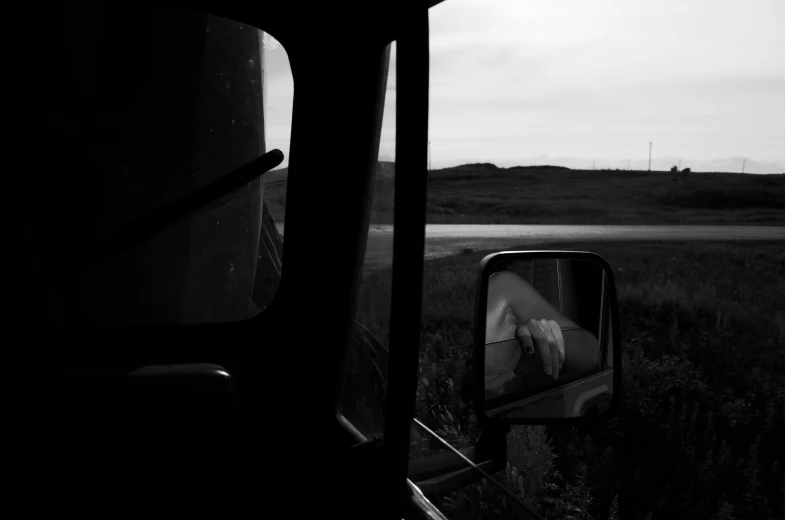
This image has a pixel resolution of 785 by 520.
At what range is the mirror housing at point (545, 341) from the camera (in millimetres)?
1659

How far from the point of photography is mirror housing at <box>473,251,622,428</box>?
1.66 metres

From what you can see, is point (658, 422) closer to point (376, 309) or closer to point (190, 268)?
point (376, 309)

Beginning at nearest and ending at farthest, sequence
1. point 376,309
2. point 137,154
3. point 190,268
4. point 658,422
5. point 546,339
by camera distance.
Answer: point 137,154, point 190,268, point 376,309, point 546,339, point 658,422

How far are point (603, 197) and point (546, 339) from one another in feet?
166

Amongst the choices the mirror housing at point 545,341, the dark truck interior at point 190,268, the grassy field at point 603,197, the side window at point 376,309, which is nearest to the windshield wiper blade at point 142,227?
the dark truck interior at point 190,268

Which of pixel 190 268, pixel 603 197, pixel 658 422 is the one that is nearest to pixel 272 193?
pixel 190 268

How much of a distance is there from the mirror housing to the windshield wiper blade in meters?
0.64

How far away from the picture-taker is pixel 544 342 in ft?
5.70

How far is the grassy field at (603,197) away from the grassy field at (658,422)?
2451cm

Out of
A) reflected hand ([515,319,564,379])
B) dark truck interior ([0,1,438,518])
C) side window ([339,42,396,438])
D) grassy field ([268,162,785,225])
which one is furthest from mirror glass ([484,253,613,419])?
grassy field ([268,162,785,225])

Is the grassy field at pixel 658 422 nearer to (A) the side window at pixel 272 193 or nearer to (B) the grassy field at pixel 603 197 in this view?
(A) the side window at pixel 272 193

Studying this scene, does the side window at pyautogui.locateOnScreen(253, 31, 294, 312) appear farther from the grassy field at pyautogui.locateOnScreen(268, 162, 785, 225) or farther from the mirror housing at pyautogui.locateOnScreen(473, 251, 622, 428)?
the grassy field at pyautogui.locateOnScreen(268, 162, 785, 225)

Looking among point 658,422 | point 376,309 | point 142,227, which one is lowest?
point 658,422

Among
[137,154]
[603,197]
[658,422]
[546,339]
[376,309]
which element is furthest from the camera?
[603,197]
